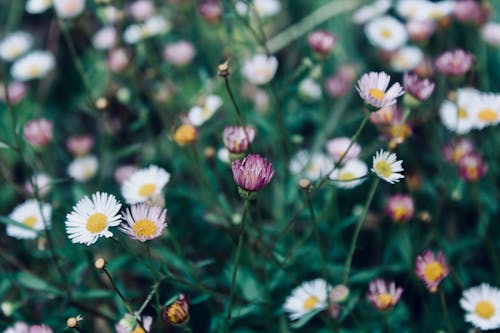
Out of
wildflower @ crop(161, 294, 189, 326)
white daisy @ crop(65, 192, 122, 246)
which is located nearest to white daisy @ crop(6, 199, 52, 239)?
white daisy @ crop(65, 192, 122, 246)

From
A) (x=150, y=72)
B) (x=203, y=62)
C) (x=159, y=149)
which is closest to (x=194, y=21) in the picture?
(x=203, y=62)

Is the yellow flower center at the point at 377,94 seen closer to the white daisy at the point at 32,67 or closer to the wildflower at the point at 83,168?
the wildflower at the point at 83,168

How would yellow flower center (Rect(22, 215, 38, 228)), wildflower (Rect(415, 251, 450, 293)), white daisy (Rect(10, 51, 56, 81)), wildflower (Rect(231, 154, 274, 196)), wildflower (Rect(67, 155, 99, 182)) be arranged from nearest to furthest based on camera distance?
1. wildflower (Rect(231, 154, 274, 196))
2. wildflower (Rect(415, 251, 450, 293))
3. yellow flower center (Rect(22, 215, 38, 228))
4. wildflower (Rect(67, 155, 99, 182))
5. white daisy (Rect(10, 51, 56, 81))

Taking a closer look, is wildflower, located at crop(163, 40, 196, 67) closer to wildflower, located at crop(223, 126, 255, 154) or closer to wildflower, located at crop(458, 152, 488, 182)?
wildflower, located at crop(223, 126, 255, 154)

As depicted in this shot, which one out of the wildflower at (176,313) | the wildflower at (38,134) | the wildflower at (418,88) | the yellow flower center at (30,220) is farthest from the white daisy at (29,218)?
the wildflower at (418,88)

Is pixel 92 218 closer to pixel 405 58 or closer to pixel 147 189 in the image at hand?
pixel 147 189

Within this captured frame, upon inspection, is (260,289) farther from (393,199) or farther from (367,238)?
(367,238)
